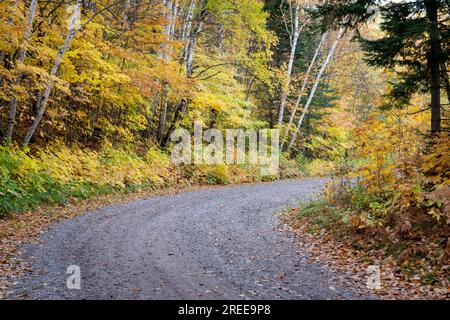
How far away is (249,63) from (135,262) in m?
16.9

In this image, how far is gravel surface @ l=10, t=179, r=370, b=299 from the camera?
602 centimetres

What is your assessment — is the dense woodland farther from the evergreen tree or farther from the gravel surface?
the gravel surface

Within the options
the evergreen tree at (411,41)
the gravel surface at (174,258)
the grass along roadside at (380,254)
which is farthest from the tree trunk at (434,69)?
the gravel surface at (174,258)

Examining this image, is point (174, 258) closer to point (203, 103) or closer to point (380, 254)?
point (380, 254)

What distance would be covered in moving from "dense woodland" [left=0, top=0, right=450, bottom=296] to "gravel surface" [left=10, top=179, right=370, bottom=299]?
214 cm

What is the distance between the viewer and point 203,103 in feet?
65.5

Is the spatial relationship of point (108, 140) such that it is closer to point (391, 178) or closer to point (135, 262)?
point (135, 262)

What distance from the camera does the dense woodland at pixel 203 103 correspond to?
8961mm

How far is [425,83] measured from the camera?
31.0 ft

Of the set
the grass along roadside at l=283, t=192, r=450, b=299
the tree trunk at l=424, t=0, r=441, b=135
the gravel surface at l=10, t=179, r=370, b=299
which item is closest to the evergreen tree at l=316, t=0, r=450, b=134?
the tree trunk at l=424, t=0, r=441, b=135

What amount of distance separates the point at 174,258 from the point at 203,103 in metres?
13.2

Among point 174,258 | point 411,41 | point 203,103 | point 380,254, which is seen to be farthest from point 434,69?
point 203,103

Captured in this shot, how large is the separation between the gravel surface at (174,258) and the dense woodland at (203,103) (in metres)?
2.14

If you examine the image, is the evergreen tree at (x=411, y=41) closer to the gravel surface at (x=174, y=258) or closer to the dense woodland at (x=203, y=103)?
the dense woodland at (x=203, y=103)
